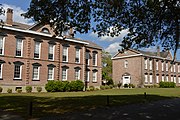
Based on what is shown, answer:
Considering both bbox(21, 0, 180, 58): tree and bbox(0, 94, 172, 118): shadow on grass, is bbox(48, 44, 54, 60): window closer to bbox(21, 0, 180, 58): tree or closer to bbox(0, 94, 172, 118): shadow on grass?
bbox(0, 94, 172, 118): shadow on grass

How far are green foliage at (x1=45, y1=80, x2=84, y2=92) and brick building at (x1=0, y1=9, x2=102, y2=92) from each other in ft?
6.29

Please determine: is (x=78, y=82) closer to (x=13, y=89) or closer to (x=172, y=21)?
(x=13, y=89)

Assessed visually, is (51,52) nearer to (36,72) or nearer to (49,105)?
(36,72)

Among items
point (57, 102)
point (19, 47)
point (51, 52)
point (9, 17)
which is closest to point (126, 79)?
point (51, 52)

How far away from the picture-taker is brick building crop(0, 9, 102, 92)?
30906 millimetres

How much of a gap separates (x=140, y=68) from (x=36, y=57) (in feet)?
90.7

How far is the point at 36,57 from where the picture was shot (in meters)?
34.3

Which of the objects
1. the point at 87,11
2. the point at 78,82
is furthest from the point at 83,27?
the point at 78,82

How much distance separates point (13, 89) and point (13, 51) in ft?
17.0

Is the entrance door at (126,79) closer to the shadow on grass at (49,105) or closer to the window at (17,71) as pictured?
the window at (17,71)

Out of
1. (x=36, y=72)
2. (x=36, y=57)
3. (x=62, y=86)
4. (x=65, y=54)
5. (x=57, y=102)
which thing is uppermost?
(x=65, y=54)

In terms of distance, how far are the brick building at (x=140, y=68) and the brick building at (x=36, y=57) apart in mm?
15714

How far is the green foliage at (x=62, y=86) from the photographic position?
3300 centimetres

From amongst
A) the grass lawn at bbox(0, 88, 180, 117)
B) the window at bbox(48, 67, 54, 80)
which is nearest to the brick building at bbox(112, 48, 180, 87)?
the window at bbox(48, 67, 54, 80)
